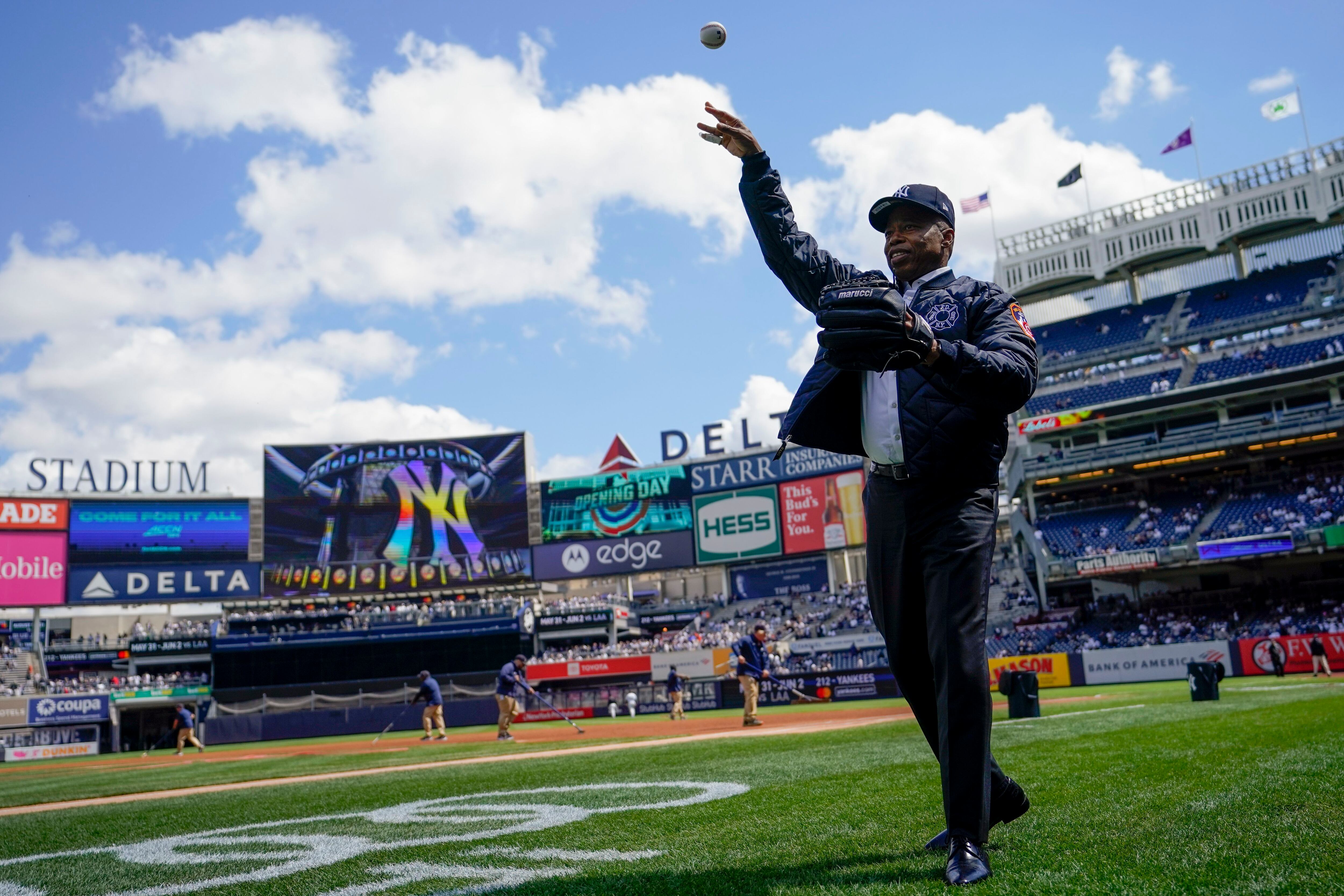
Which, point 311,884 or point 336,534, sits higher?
point 336,534

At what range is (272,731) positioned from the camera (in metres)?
38.8

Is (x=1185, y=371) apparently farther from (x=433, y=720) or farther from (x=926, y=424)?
(x=926, y=424)

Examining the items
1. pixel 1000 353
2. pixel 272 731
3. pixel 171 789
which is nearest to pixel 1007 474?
pixel 272 731

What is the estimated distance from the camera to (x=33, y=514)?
169 feet

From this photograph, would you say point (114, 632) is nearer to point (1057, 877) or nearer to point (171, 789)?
point (171, 789)

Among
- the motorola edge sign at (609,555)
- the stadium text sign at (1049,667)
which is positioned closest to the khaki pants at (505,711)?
the stadium text sign at (1049,667)

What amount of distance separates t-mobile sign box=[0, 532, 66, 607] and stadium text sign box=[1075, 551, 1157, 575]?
50504 millimetres

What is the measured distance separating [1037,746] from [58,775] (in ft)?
59.2

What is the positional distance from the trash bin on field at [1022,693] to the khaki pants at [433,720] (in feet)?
46.6

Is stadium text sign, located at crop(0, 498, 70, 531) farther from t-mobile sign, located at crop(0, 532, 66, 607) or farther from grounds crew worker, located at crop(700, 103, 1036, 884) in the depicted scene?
grounds crew worker, located at crop(700, 103, 1036, 884)

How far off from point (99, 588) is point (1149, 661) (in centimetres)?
5093

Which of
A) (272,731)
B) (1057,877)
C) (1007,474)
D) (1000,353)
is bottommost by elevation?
(272,731)

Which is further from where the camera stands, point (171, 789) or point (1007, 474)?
point (1007, 474)

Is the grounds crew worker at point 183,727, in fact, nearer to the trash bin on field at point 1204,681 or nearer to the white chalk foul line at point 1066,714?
the white chalk foul line at point 1066,714
